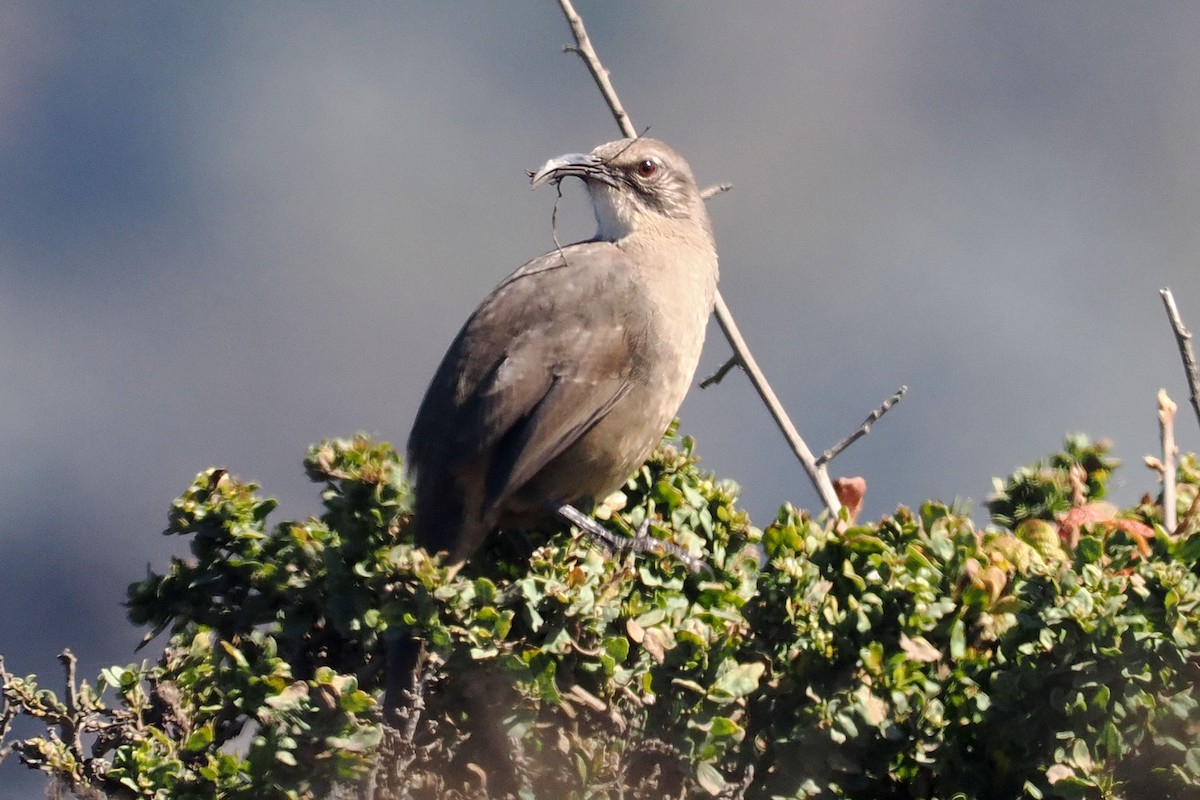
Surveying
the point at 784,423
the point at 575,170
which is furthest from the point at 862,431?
the point at 575,170

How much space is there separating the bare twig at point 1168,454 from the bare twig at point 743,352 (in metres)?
0.77

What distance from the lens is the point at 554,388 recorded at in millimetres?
3898

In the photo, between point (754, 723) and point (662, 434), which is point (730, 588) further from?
point (662, 434)

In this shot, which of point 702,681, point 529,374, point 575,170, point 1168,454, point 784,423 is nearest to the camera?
point 702,681

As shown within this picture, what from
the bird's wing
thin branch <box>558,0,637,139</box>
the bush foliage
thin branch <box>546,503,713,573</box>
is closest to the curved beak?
the bird's wing

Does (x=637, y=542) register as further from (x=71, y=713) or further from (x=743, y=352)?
(x=71, y=713)

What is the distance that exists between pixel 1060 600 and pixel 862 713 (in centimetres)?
38

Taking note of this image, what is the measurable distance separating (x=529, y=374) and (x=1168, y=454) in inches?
67.8

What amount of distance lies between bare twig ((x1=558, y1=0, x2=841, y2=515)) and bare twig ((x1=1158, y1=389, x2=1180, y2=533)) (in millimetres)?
770

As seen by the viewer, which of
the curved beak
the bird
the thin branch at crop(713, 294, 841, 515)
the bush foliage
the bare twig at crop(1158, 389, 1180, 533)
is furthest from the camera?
the curved beak

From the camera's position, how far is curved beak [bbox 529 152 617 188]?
4.46 m

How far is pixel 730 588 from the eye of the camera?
9.00 feet

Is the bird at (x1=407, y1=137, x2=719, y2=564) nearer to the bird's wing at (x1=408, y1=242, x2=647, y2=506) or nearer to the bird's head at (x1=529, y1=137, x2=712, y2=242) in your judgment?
the bird's wing at (x1=408, y1=242, x2=647, y2=506)

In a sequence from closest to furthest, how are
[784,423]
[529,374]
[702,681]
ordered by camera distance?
[702,681]
[784,423]
[529,374]
